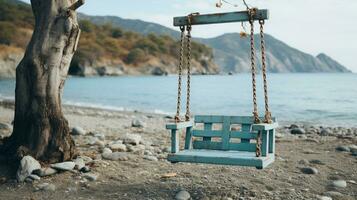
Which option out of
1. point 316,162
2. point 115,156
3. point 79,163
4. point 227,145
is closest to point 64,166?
point 79,163

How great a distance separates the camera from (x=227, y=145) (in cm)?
834

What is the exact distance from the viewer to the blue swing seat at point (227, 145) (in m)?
7.01

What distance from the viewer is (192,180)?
8828mm

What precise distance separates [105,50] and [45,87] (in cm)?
11198

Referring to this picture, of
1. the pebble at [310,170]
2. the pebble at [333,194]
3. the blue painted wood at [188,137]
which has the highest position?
the blue painted wood at [188,137]

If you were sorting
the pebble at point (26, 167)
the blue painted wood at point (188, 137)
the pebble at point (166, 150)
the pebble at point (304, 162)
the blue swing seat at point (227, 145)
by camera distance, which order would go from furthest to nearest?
the pebble at point (166, 150)
the pebble at point (304, 162)
the blue painted wood at point (188, 137)
the pebble at point (26, 167)
the blue swing seat at point (227, 145)

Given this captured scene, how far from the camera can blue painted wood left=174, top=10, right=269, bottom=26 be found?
7188mm

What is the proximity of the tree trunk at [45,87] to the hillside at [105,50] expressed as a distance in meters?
79.2

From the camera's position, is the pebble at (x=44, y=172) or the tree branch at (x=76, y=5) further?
the tree branch at (x=76, y=5)

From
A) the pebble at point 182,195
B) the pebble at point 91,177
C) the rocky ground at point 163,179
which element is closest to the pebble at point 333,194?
the rocky ground at point 163,179

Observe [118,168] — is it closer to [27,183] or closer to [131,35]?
[27,183]

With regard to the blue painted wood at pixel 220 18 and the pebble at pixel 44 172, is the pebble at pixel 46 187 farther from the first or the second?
the blue painted wood at pixel 220 18

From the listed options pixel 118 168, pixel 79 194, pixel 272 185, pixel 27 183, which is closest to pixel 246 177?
pixel 272 185

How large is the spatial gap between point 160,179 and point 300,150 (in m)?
5.77
